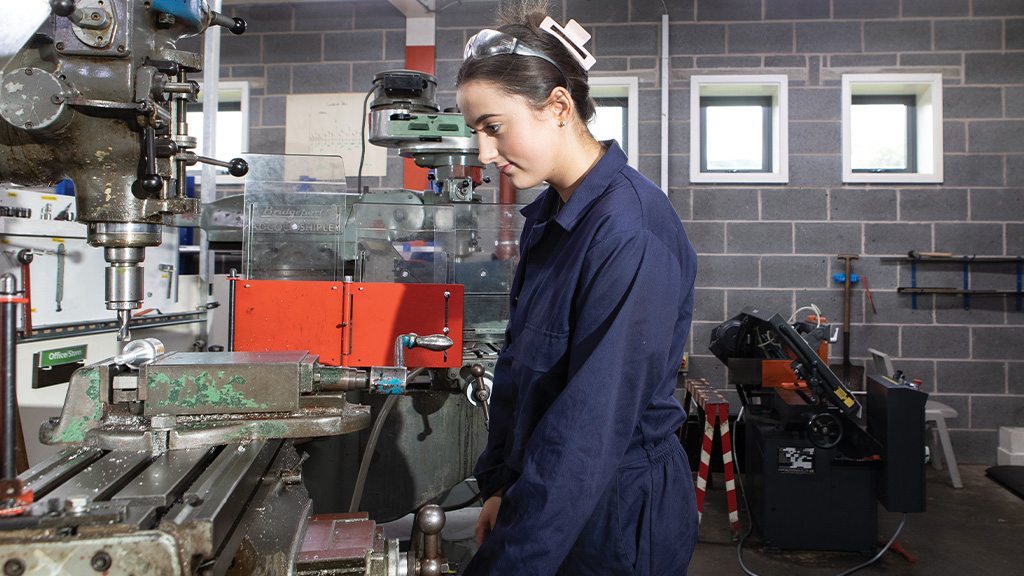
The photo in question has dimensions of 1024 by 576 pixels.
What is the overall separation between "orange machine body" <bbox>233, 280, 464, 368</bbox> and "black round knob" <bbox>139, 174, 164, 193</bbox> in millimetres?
1029

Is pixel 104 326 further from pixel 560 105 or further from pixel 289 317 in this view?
pixel 560 105

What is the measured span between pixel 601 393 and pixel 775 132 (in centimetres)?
376

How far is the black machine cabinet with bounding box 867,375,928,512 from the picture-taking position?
7.87ft

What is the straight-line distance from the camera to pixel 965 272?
385 cm

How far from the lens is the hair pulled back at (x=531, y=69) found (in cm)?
90

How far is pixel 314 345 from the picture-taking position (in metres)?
2.14

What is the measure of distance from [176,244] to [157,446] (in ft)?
7.17

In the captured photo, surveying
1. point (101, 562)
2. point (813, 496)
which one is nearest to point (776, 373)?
point (813, 496)

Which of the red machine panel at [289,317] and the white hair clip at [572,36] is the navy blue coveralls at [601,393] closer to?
the white hair clip at [572,36]

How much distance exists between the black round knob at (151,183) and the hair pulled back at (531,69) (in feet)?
1.79

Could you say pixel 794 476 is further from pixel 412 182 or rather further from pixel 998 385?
pixel 412 182

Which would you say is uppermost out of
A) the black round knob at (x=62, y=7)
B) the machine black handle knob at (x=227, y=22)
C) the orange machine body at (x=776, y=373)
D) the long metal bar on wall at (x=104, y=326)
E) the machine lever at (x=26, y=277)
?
the machine black handle knob at (x=227, y=22)

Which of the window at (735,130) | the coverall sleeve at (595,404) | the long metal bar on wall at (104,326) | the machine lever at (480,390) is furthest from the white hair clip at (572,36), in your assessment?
the window at (735,130)

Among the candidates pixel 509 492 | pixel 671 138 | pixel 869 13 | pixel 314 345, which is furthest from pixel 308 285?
pixel 869 13
